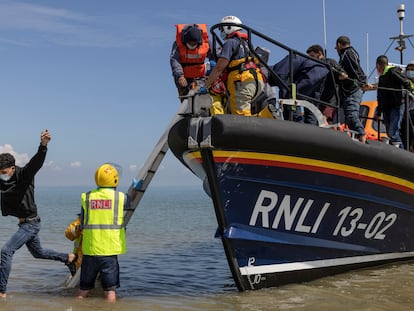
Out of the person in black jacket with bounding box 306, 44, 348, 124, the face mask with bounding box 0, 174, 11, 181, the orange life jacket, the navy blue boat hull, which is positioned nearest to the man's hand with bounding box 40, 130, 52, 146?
the face mask with bounding box 0, 174, 11, 181

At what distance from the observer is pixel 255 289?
5.13m

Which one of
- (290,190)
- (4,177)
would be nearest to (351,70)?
(290,190)

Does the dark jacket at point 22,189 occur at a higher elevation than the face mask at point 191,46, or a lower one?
lower

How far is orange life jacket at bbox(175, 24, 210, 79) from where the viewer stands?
5.83 metres

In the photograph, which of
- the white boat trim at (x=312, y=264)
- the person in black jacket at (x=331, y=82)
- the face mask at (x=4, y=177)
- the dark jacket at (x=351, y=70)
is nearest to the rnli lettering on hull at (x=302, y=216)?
the white boat trim at (x=312, y=264)

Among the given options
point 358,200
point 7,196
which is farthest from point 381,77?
point 7,196

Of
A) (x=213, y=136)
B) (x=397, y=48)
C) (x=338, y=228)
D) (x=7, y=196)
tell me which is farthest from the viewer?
(x=397, y=48)

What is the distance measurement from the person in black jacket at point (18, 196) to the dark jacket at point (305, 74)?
8.22 feet

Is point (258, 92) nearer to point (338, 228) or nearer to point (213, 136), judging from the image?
point (213, 136)

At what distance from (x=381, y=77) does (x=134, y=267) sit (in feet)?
13.7

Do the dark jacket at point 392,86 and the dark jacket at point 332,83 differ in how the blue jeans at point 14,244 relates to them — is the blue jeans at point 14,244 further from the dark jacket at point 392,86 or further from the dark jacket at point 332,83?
the dark jacket at point 392,86

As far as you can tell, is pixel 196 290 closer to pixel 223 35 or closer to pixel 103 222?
pixel 103 222

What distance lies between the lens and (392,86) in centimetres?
654

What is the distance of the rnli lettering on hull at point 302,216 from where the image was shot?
492 centimetres
